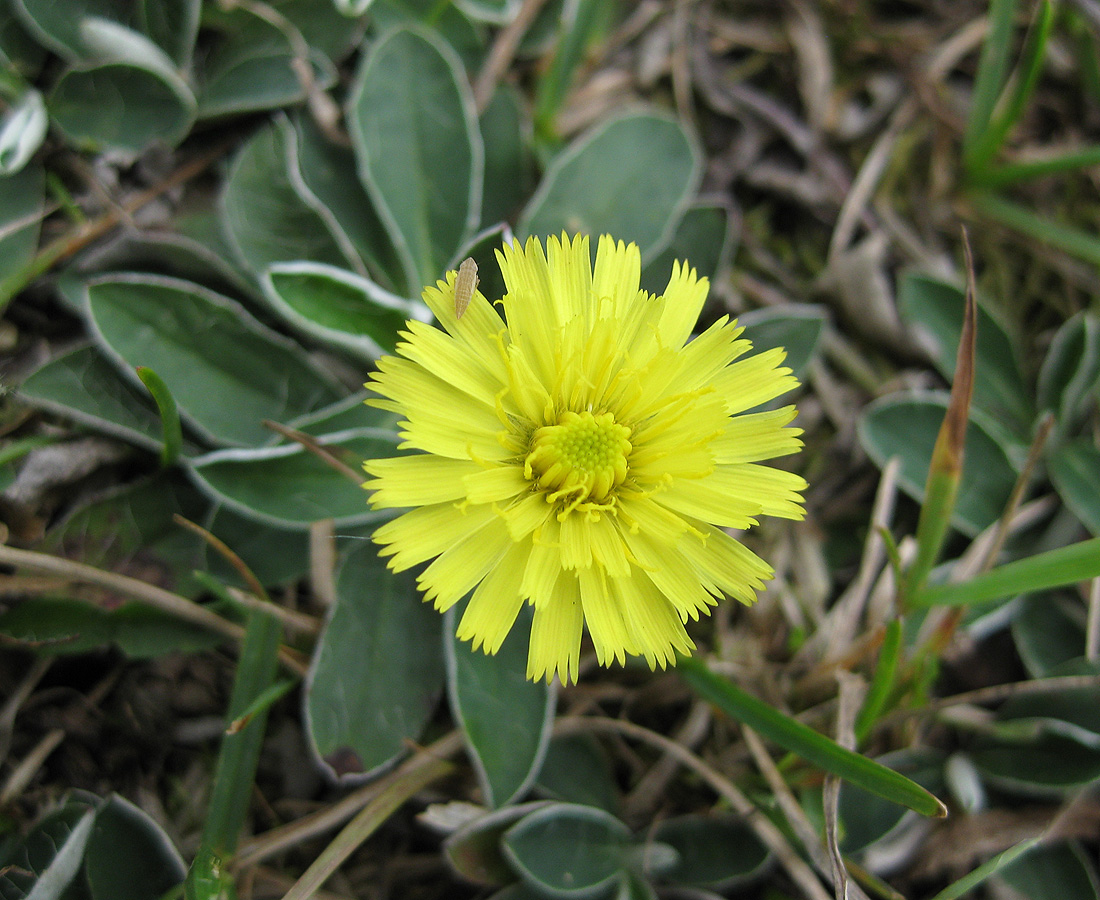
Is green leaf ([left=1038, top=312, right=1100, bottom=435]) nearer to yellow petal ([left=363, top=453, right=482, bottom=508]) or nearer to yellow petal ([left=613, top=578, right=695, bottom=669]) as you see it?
yellow petal ([left=613, top=578, right=695, bottom=669])

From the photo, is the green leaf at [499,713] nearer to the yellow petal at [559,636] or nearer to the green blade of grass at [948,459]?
the yellow petal at [559,636]

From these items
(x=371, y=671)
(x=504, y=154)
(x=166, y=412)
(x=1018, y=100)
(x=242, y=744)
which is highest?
(x=1018, y=100)

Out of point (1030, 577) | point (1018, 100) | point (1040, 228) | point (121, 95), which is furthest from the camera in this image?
point (1040, 228)

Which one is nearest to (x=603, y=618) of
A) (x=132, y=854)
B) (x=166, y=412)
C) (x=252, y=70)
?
(x=166, y=412)

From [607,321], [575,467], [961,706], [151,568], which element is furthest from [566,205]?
[961,706]

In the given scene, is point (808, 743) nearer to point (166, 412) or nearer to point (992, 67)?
point (166, 412)

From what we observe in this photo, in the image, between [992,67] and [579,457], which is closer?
[579,457]

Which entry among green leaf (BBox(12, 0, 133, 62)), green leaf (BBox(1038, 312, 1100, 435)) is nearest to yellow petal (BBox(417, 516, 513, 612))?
green leaf (BBox(12, 0, 133, 62))
